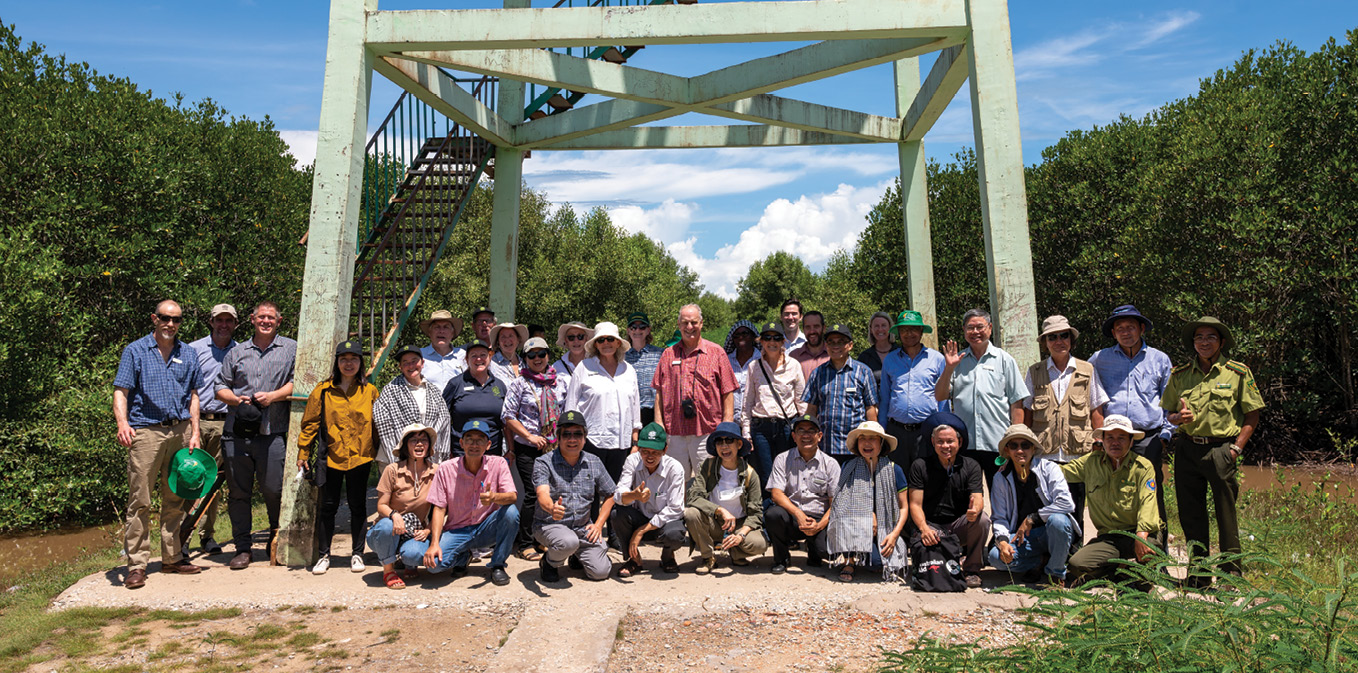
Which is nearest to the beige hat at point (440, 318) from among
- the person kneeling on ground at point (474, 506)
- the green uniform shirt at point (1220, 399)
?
the person kneeling on ground at point (474, 506)

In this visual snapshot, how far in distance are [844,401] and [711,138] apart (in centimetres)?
528

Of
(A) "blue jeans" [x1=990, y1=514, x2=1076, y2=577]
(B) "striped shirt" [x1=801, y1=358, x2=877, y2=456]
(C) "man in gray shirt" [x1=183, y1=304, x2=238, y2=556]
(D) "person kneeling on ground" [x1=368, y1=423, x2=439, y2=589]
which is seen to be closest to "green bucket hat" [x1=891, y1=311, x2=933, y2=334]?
(B) "striped shirt" [x1=801, y1=358, x2=877, y2=456]

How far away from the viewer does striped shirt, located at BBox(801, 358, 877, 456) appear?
22.0ft

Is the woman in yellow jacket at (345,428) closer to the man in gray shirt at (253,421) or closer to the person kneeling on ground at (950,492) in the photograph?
the man in gray shirt at (253,421)

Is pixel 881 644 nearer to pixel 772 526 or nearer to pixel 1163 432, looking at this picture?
pixel 772 526

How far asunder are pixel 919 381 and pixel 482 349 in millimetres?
3532

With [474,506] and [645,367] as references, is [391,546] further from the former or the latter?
[645,367]

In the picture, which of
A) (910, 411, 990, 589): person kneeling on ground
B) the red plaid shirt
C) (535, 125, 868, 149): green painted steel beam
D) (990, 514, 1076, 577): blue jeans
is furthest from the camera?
(535, 125, 868, 149): green painted steel beam

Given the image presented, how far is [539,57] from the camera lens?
7844mm

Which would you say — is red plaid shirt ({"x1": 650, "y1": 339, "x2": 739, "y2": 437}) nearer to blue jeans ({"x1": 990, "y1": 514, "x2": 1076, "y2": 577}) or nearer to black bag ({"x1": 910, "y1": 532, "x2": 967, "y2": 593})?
black bag ({"x1": 910, "y1": 532, "x2": 967, "y2": 593})

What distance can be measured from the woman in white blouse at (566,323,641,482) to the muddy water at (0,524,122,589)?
6.11 m

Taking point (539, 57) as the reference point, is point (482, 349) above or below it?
below

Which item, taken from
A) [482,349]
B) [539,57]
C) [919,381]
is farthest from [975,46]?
[482,349]

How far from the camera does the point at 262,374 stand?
6805 millimetres
